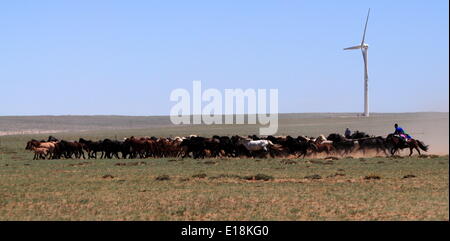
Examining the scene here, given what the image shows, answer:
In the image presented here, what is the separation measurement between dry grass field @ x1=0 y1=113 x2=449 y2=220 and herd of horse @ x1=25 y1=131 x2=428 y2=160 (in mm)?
3571

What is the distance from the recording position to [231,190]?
63.7 feet

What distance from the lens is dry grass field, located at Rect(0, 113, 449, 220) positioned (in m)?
14.9

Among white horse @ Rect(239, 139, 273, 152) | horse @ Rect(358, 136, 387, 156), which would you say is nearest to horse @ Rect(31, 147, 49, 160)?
white horse @ Rect(239, 139, 273, 152)

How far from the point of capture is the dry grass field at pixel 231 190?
1488cm

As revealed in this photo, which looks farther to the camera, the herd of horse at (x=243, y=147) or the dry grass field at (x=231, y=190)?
the herd of horse at (x=243, y=147)

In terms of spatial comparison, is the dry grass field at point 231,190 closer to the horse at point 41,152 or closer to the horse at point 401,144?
the horse at point 401,144

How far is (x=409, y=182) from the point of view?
20.7 m

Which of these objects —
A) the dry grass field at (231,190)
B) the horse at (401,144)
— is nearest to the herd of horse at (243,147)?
the horse at (401,144)

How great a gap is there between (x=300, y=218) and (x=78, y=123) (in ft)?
417

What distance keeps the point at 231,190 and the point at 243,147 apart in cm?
1607

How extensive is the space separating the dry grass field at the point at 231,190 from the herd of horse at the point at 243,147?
3.57 m

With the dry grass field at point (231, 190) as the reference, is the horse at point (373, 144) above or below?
above
